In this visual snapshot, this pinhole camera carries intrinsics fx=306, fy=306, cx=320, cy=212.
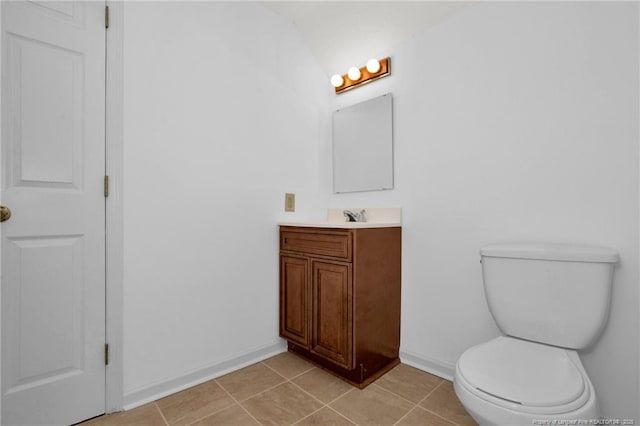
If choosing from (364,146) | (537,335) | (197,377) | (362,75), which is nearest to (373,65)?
(362,75)

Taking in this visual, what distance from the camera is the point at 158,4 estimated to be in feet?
5.05

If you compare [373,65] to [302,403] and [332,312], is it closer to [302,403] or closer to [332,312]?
[332,312]

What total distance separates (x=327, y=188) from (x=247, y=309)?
106 centimetres

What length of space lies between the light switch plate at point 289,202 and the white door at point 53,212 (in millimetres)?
1047

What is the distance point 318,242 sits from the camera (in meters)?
1.80

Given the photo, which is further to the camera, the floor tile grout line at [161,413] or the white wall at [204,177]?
the white wall at [204,177]

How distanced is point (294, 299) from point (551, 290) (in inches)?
52.7

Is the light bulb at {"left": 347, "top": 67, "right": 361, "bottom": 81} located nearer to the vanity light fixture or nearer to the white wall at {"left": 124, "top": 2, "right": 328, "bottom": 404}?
the vanity light fixture

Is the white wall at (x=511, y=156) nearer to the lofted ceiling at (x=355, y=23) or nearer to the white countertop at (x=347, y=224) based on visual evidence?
the lofted ceiling at (x=355, y=23)

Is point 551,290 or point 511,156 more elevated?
point 511,156

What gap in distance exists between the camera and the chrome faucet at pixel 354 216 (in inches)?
80.8

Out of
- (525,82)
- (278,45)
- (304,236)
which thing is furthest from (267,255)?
(525,82)

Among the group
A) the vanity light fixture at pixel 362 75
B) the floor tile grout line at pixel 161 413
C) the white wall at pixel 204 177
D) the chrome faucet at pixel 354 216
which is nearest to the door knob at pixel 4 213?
the white wall at pixel 204 177

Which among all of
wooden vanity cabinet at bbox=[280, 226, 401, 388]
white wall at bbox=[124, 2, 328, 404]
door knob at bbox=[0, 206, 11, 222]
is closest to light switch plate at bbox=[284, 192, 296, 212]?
white wall at bbox=[124, 2, 328, 404]
